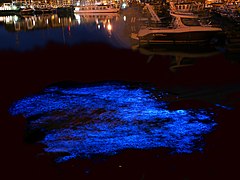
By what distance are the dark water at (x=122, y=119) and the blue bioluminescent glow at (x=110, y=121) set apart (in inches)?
1.5

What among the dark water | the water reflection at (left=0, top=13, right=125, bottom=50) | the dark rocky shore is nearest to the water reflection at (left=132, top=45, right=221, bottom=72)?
the dark water

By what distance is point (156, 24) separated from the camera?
1344 inches

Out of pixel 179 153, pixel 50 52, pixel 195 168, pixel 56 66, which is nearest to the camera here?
pixel 195 168

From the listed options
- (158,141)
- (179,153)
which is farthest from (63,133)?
(179,153)

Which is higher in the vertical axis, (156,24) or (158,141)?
(156,24)

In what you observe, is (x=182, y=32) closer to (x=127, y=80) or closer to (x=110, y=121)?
(x=127, y=80)

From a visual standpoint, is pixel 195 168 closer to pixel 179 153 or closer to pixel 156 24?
pixel 179 153

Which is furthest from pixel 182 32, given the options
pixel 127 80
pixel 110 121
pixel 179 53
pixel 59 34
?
pixel 59 34

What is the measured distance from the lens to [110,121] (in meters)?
12.3

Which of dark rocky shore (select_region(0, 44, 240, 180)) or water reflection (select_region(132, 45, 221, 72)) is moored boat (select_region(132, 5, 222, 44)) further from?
dark rocky shore (select_region(0, 44, 240, 180))

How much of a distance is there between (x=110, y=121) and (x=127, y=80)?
22.1 ft

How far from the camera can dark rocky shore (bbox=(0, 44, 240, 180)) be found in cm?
909

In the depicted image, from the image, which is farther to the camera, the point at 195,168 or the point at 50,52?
the point at 50,52

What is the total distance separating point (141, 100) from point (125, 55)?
12.7 metres
